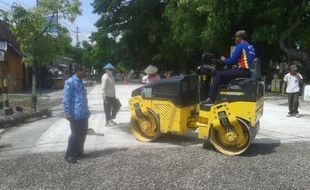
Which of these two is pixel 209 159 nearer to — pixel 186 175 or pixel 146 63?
pixel 186 175

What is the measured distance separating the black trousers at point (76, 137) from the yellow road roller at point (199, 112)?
198 centimetres

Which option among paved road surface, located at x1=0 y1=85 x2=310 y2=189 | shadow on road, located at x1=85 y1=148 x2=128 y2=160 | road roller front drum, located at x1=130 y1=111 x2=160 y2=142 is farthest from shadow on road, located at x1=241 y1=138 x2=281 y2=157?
shadow on road, located at x1=85 y1=148 x2=128 y2=160

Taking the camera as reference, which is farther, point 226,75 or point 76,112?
point 226,75

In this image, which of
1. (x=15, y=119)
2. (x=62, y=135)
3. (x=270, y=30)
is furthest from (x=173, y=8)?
(x=62, y=135)

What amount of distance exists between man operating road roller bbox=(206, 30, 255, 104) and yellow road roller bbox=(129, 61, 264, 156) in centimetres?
12

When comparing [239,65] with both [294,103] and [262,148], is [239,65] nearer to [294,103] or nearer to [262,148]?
[262,148]

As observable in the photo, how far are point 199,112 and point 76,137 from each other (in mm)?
2514

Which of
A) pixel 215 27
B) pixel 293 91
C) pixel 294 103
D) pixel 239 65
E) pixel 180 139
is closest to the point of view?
pixel 239 65

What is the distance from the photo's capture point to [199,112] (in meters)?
10.6

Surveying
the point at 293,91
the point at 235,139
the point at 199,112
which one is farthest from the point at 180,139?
the point at 293,91

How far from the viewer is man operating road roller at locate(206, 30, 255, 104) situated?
1011cm

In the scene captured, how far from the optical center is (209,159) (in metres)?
9.52

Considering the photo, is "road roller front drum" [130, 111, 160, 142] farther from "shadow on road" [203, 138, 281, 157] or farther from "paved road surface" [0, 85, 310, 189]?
"shadow on road" [203, 138, 281, 157]

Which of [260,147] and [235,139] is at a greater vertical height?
[235,139]
